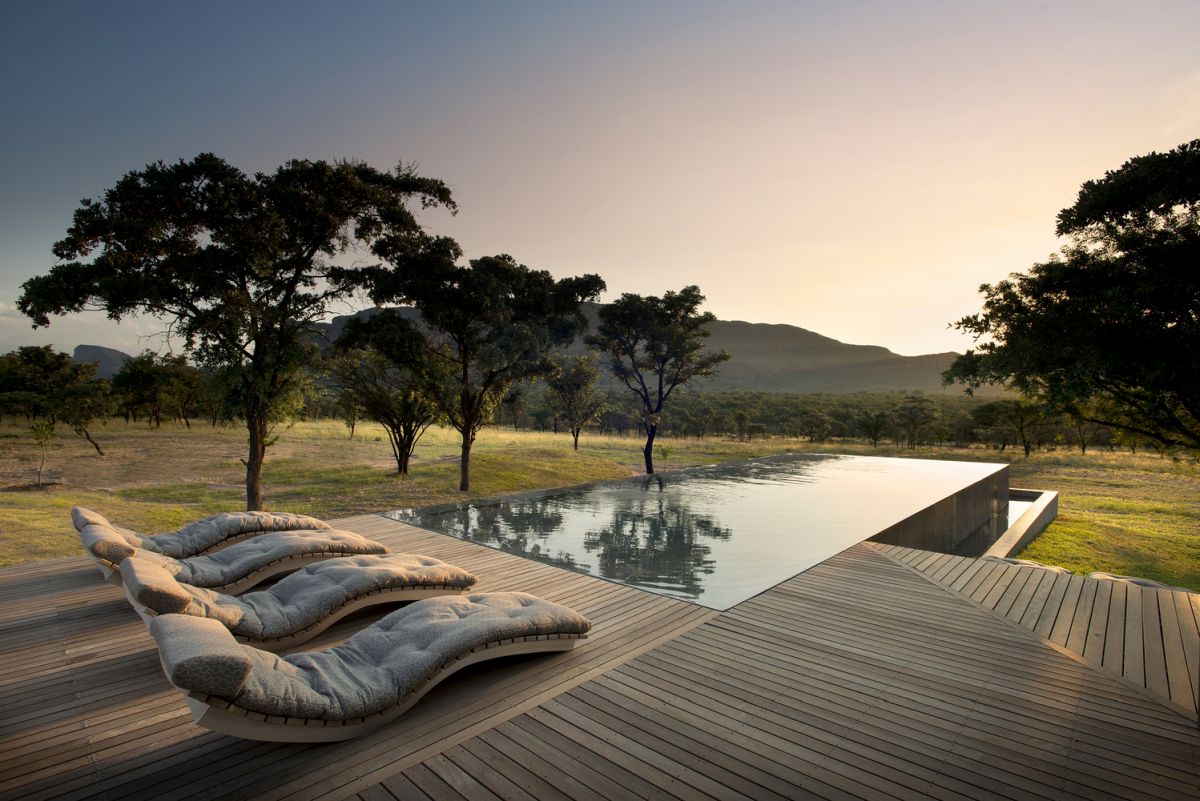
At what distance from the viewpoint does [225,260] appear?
931cm

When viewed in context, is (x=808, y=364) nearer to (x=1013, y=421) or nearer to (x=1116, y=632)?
(x=1013, y=421)

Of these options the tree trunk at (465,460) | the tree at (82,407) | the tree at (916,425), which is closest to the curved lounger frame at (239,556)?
the tree trunk at (465,460)

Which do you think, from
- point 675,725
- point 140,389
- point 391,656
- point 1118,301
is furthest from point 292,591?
point 140,389

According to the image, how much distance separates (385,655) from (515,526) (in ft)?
14.8

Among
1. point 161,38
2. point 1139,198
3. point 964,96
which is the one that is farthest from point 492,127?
point 1139,198

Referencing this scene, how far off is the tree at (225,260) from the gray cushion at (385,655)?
8272mm

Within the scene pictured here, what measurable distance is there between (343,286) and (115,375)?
2847 cm

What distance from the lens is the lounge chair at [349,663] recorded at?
7.15 ft

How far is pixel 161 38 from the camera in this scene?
10586 mm

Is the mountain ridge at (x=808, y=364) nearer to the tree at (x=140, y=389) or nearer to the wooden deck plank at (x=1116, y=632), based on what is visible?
the tree at (x=140, y=389)

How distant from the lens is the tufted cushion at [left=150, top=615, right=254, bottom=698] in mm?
2094

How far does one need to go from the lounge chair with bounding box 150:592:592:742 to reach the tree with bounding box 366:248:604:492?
977 centimetres

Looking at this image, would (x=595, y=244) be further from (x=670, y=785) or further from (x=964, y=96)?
(x=670, y=785)

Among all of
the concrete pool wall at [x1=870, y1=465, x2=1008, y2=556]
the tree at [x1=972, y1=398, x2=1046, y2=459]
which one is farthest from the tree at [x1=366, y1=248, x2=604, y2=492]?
the tree at [x1=972, y1=398, x2=1046, y2=459]
